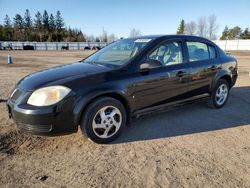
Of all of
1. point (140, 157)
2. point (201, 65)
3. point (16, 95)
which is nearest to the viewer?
point (140, 157)

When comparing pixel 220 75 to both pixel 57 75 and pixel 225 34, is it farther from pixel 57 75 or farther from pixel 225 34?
pixel 225 34

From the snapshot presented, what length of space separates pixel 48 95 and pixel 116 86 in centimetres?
101

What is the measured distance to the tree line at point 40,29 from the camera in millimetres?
85875

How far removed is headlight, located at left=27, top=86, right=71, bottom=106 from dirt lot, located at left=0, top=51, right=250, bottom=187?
73 cm

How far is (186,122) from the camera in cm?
473

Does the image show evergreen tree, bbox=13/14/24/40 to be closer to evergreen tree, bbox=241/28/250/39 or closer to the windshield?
evergreen tree, bbox=241/28/250/39

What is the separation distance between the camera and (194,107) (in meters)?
5.77

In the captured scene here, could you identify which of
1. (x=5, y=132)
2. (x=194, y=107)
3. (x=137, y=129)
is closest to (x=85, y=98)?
(x=137, y=129)

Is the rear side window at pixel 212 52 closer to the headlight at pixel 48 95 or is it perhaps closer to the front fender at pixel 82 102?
the front fender at pixel 82 102

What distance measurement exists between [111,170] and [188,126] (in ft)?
6.61

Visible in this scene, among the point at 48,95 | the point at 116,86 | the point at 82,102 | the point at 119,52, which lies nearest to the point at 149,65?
the point at 116,86

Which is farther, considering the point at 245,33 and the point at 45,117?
the point at 245,33

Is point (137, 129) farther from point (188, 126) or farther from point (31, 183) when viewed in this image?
point (31, 183)

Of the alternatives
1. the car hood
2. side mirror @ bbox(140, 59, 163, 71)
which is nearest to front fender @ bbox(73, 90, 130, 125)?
the car hood
